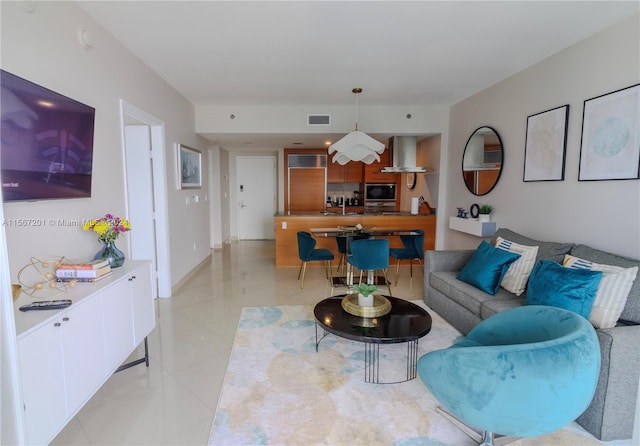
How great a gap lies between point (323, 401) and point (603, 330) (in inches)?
65.3

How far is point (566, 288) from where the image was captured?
6.75 ft

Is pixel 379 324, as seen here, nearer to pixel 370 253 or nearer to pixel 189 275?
pixel 370 253

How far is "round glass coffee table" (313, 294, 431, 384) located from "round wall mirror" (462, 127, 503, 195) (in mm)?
2261

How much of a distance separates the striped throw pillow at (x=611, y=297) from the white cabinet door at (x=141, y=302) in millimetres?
2989

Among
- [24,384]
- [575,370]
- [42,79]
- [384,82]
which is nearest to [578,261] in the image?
[575,370]

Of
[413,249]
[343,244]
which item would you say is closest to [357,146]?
[343,244]

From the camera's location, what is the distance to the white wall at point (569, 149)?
2.33m

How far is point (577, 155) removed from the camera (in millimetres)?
2723

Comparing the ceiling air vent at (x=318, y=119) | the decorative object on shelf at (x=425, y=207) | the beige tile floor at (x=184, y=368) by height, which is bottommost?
the beige tile floor at (x=184, y=368)

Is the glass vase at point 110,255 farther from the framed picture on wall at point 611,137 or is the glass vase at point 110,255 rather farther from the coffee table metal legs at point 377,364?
the framed picture on wall at point 611,137

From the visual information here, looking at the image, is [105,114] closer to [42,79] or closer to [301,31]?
[42,79]

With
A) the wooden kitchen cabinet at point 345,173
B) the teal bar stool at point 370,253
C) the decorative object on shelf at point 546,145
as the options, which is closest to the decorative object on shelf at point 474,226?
the decorative object on shelf at point 546,145

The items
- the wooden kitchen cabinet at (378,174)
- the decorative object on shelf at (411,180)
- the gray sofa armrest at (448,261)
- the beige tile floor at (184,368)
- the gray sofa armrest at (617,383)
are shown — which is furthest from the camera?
the wooden kitchen cabinet at (378,174)

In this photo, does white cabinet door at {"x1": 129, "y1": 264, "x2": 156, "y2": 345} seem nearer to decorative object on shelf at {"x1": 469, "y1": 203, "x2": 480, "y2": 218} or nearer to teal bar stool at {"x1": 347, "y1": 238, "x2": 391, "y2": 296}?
teal bar stool at {"x1": 347, "y1": 238, "x2": 391, "y2": 296}
